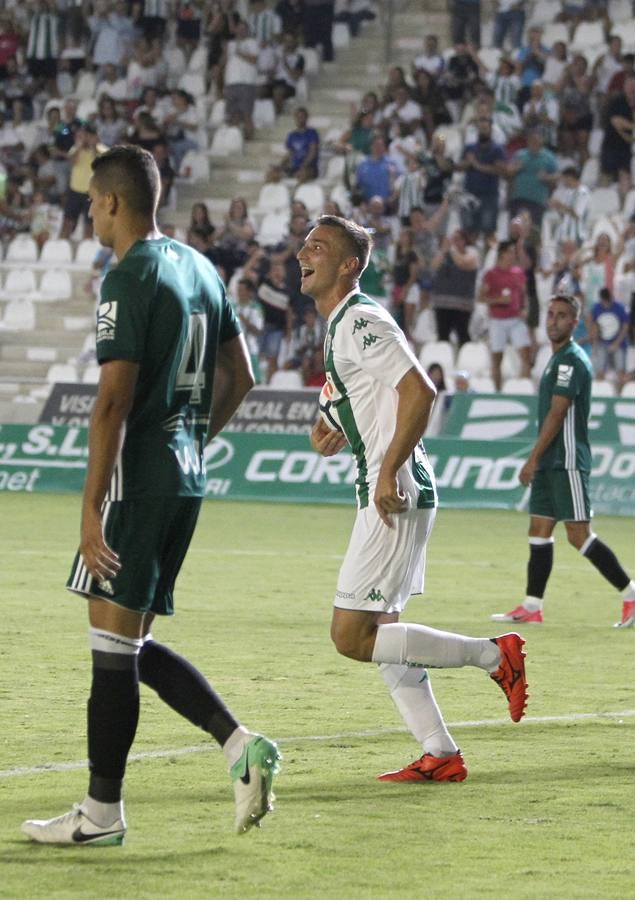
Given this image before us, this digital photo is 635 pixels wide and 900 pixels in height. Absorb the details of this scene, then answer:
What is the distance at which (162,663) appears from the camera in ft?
18.7

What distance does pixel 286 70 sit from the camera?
101ft

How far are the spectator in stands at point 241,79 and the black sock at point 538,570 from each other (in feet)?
64.3

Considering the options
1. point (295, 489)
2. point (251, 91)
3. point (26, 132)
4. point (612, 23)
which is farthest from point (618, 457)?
point (26, 132)

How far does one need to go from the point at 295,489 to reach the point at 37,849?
54.3 ft

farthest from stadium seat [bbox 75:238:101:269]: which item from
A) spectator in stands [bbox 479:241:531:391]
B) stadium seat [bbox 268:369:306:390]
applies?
spectator in stands [bbox 479:241:531:391]

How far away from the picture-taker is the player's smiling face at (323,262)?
6485 millimetres

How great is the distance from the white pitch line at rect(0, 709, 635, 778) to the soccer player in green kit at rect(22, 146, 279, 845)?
1122 mm

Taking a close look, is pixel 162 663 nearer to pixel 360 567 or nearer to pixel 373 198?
pixel 360 567

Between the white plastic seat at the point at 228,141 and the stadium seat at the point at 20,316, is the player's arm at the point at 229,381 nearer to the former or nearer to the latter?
the stadium seat at the point at 20,316

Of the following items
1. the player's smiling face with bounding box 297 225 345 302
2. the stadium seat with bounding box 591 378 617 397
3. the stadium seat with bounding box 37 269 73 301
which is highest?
the player's smiling face with bounding box 297 225 345 302

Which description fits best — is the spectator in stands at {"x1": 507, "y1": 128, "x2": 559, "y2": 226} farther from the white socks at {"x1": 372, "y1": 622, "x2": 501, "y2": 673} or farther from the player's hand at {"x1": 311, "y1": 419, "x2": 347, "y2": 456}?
the white socks at {"x1": 372, "y1": 622, "x2": 501, "y2": 673}

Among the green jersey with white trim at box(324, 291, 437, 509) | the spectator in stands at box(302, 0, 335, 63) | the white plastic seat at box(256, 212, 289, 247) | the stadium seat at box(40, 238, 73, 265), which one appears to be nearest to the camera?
the green jersey with white trim at box(324, 291, 437, 509)

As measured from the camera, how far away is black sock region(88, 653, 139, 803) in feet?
17.9

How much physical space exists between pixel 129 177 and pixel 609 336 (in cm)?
1828
